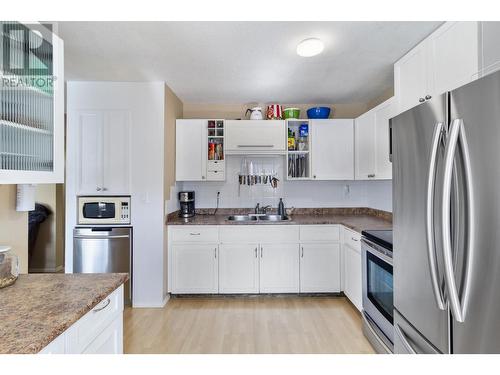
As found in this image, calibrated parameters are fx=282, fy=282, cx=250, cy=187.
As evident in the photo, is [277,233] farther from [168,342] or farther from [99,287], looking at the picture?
[99,287]

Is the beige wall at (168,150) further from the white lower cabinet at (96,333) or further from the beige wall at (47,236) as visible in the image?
the beige wall at (47,236)

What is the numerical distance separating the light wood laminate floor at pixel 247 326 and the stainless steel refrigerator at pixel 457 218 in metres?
1.16

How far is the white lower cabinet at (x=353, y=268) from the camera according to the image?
2.61 metres

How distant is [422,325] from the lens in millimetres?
1212

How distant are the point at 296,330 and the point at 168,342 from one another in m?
1.05

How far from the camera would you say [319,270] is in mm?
3064

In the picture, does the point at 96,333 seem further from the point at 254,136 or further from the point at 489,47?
the point at 254,136

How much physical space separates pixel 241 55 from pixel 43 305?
2108mm

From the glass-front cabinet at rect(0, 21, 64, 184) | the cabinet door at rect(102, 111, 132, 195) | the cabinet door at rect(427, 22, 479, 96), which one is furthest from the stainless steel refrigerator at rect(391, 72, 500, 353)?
the cabinet door at rect(102, 111, 132, 195)

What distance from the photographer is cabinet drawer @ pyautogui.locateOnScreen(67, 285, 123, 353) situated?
3.16 feet

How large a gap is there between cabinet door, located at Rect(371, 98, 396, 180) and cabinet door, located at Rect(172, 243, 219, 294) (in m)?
1.84

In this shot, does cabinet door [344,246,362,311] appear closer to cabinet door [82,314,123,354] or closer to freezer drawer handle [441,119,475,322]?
freezer drawer handle [441,119,475,322]

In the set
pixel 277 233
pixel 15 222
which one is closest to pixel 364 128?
pixel 277 233
